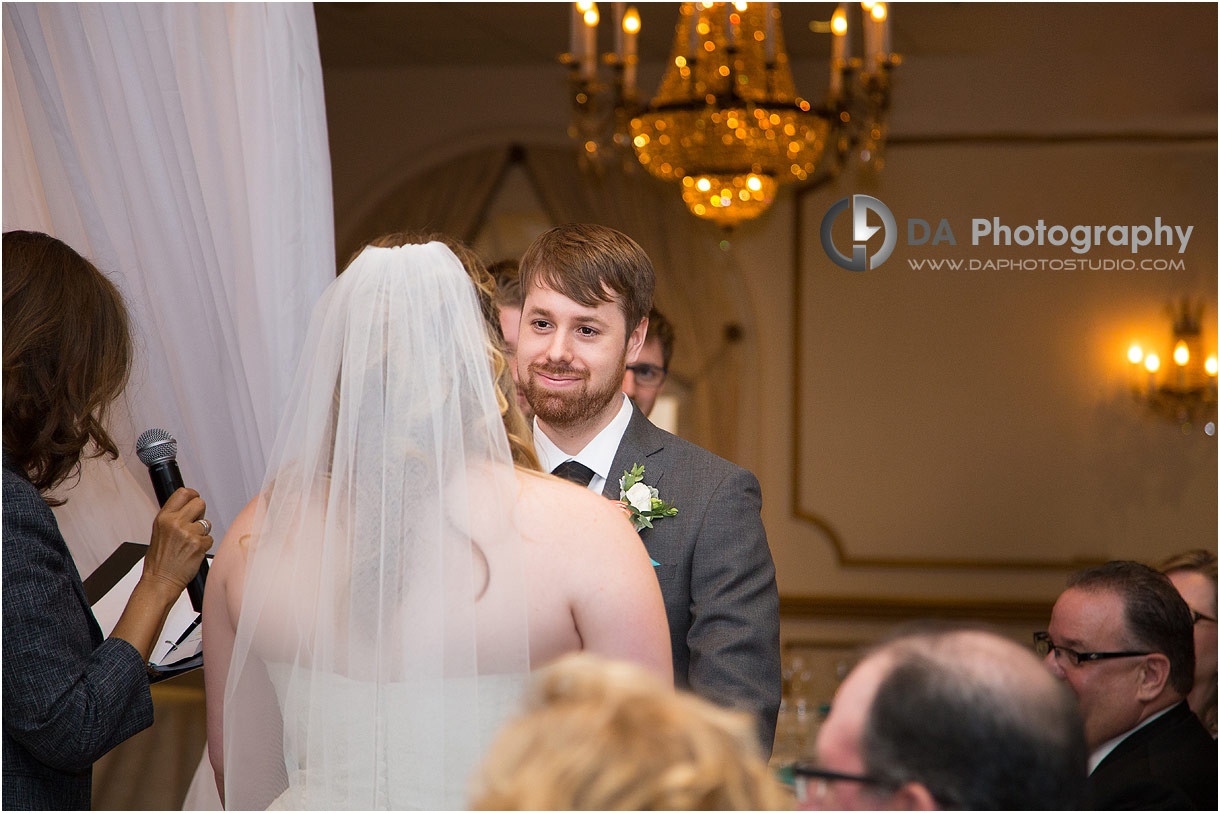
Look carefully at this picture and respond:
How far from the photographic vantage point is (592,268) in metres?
2.05

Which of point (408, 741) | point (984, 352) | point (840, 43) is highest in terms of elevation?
point (840, 43)

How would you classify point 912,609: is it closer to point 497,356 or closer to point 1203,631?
point 1203,631

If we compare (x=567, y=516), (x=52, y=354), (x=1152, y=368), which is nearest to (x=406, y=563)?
(x=567, y=516)

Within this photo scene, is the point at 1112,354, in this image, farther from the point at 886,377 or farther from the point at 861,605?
the point at 861,605

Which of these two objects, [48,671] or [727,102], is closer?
[48,671]

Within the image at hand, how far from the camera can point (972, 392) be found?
591 centimetres

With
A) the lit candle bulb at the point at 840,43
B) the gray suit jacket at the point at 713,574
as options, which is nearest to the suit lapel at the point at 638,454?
the gray suit jacket at the point at 713,574

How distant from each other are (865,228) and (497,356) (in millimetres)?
5147

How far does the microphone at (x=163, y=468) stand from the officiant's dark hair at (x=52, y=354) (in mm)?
193

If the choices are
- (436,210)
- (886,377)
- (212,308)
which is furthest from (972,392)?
(212,308)

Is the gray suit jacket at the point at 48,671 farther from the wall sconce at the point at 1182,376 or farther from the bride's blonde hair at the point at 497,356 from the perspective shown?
the wall sconce at the point at 1182,376

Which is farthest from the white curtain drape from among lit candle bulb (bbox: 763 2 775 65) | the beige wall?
the beige wall

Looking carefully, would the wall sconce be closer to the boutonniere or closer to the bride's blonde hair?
the boutonniere

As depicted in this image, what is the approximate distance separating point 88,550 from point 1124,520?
5052mm
